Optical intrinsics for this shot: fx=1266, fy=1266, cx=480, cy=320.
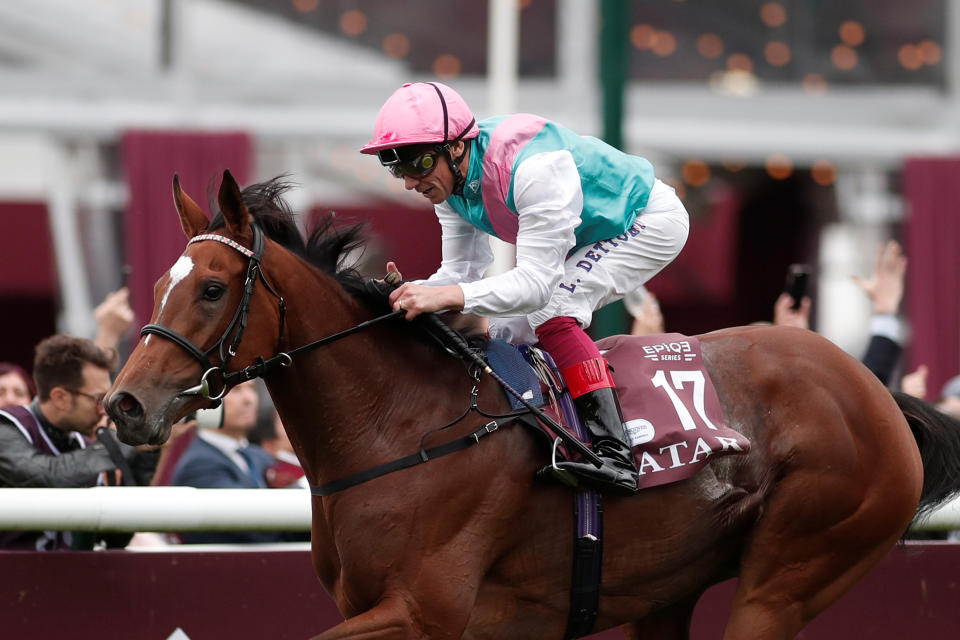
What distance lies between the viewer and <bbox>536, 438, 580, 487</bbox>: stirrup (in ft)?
11.9

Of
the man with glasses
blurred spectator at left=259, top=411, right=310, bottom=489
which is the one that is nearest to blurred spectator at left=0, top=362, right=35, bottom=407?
the man with glasses

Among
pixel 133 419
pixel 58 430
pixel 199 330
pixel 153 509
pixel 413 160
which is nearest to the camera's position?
pixel 133 419

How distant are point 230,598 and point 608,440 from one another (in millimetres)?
1595

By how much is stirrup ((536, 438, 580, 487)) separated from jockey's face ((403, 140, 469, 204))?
0.82 metres

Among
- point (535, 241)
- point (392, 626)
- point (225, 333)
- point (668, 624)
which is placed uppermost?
point (535, 241)

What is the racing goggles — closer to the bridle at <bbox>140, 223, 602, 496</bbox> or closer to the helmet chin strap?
the helmet chin strap

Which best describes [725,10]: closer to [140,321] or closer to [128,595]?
[140,321]

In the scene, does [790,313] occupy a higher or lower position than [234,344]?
lower

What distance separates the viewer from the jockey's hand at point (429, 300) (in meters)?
3.56

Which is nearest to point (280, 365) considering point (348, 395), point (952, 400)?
point (348, 395)

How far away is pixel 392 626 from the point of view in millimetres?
3410

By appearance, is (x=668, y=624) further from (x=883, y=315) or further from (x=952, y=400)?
(x=952, y=400)

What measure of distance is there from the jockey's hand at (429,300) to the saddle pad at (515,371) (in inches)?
11.5

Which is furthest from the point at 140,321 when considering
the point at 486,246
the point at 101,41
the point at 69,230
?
the point at 486,246
